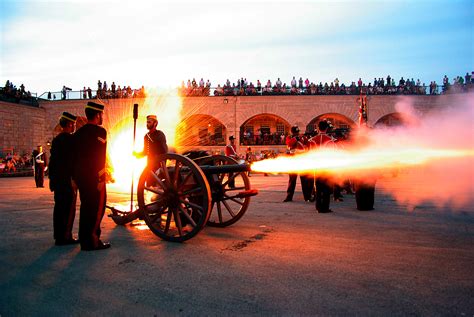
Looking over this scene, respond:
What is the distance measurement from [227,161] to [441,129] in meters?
4.12

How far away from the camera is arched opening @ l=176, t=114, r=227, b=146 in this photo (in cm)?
3846

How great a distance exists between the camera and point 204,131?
133 ft

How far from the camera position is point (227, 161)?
6191mm

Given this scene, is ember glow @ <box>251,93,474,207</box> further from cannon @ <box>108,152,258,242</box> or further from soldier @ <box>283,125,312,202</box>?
cannon @ <box>108,152,258,242</box>

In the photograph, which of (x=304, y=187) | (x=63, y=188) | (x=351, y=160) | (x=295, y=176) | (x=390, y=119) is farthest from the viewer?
(x=390, y=119)

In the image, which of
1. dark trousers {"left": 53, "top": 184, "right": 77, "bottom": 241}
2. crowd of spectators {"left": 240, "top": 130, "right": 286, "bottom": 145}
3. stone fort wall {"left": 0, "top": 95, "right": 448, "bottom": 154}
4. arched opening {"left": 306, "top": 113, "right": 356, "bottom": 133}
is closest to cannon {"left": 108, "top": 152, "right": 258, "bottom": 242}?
dark trousers {"left": 53, "top": 184, "right": 77, "bottom": 241}

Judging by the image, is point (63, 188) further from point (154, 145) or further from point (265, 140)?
point (265, 140)

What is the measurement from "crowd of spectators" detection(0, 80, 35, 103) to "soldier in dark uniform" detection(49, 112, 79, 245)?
102 feet

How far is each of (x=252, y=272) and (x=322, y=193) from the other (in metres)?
4.30

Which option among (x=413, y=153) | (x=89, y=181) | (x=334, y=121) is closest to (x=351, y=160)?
(x=413, y=153)

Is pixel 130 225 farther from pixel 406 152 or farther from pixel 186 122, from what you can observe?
pixel 186 122

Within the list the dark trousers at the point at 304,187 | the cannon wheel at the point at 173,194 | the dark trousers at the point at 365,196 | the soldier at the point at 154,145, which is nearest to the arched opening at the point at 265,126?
the dark trousers at the point at 304,187

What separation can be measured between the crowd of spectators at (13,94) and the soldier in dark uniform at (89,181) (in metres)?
31.7

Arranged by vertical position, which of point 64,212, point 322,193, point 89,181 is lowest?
point 322,193
